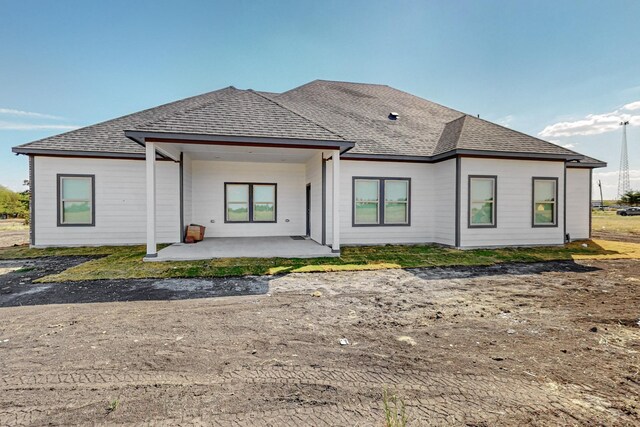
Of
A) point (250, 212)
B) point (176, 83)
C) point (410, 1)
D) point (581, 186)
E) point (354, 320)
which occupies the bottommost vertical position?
point (354, 320)

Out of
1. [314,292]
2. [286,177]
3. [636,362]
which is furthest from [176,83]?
[636,362]

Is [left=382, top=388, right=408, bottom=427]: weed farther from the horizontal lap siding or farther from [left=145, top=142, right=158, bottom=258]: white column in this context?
the horizontal lap siding

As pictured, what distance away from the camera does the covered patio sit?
8734 mm

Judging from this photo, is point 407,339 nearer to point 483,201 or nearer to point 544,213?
point 483,201

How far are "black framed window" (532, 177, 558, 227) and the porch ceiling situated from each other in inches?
319

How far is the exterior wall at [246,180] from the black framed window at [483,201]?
653 cm

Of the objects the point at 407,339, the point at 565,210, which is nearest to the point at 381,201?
the point at 565,210

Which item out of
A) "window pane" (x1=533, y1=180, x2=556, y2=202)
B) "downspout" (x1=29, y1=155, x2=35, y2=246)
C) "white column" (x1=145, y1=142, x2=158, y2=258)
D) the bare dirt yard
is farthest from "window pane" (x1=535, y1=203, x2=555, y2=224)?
"downspout" (x1=29, y1=155, x2=35, y2=246)

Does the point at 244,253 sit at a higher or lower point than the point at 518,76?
lower

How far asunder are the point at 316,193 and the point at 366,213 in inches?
77.6

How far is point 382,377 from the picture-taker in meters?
2.83

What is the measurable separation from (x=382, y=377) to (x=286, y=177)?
11043mm

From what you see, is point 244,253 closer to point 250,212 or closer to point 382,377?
point 250,212

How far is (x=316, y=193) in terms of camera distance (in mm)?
11367
